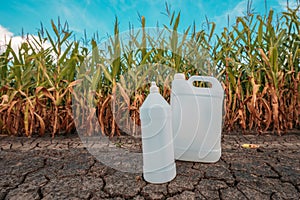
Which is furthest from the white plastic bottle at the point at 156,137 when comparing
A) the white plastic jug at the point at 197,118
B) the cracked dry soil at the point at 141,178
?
the white plastic jug at the point at 197,118

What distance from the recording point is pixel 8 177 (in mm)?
1530

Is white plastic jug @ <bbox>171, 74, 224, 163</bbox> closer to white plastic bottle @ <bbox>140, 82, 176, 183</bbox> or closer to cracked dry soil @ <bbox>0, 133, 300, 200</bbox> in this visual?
cracked dry soil @ <bbox>0, 133, 300, 200</bbox>

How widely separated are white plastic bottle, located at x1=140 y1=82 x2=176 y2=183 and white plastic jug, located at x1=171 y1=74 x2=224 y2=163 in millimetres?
256

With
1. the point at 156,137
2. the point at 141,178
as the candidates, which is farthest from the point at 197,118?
the point at 141,178

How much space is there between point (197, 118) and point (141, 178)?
1.77 feet

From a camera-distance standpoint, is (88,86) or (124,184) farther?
(88,86)

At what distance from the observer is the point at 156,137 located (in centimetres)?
137

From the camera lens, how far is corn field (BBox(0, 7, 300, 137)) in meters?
2.53

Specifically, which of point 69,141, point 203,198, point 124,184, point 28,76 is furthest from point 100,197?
point 28,76

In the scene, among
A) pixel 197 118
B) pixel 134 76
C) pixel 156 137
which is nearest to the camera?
pixel 156 137

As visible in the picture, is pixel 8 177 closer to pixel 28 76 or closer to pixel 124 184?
pixel 124 184

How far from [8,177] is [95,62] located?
54.7 inches

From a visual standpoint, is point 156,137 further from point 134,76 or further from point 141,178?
point 134,76

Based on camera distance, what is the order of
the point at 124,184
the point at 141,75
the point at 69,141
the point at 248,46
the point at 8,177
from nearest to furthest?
the point at 124,184, the point at 8,177, the point at 69,141, the point at 141,75, the point at 248,46
